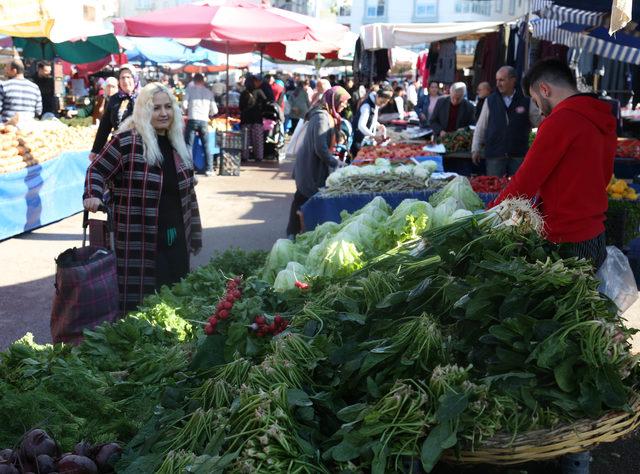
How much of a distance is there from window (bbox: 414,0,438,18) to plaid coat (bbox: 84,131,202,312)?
2404 inches

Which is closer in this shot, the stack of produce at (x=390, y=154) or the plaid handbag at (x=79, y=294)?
the plaid handbag at (x=79, y=294)

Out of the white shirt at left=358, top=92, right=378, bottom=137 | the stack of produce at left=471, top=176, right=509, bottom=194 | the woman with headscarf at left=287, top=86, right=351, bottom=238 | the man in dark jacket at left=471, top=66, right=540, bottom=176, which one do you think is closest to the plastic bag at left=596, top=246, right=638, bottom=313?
the stack of produce at left=471, top=176, right=509, bottom=194

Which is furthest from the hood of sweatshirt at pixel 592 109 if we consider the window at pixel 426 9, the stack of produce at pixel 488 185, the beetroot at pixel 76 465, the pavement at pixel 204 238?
the window at pixel 426 9

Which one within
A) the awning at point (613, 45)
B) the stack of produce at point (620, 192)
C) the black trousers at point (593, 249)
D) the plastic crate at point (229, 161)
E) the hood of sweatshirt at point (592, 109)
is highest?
the awning at point (613, 45)

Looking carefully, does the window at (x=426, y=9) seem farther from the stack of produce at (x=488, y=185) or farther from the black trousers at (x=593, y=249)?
the black trousers at (x=593, y=249)

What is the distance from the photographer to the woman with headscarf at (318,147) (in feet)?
27.8

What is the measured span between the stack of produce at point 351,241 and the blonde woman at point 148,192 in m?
1.02

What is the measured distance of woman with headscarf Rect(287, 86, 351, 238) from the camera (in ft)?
27.8

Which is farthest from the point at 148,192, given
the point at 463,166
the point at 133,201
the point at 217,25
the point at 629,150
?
the point at 629,150

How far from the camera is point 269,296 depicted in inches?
126

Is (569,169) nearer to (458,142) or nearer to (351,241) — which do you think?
(351,241)

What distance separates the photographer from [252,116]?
17875mm

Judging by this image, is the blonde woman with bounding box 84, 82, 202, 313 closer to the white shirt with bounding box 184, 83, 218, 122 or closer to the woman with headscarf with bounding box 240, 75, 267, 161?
the white shirt with bounding box 184, 83, 218, 122

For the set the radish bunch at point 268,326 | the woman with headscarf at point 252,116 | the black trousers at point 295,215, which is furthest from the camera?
the woman with headscarf at point 252,116
